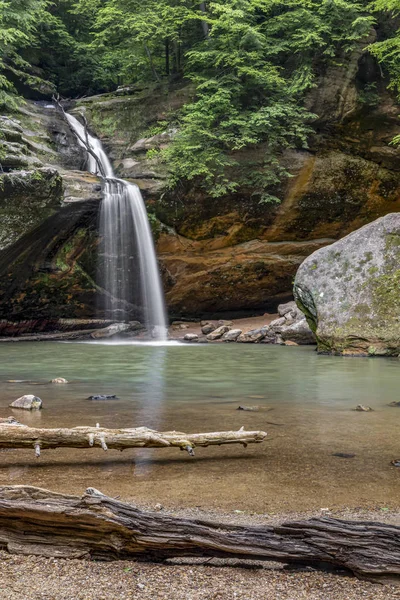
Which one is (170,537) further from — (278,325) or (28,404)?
(278,325)

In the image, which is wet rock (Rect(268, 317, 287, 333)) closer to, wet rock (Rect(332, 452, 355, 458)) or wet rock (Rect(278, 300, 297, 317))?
wet rock (Rect(278, 300, 297, 317))

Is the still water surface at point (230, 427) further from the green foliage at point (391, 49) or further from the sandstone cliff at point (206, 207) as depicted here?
the green foliage at point (391, 49)

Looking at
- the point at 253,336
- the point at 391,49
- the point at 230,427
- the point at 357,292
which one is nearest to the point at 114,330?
the point at 253,336

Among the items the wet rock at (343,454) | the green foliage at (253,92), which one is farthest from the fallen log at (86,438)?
the green foliage at (253,92)

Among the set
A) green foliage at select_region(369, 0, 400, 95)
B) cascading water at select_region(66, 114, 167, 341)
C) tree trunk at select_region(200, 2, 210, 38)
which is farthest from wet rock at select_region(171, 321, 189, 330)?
tree trunk at select_region(200, 2, 210, 38)

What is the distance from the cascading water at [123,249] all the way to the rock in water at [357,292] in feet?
24.0

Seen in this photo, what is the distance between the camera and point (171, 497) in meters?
3.58

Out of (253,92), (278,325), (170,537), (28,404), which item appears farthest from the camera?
(253,92)

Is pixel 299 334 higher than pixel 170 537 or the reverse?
the reverse

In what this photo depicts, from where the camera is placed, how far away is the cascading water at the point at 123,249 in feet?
63.3

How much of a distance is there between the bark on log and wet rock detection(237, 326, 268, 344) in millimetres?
15731

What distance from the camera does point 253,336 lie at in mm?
18422

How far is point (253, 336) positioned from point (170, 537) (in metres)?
16.0

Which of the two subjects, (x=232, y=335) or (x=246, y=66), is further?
(x=246, y=66)
